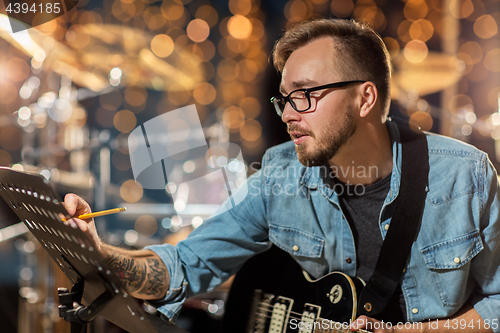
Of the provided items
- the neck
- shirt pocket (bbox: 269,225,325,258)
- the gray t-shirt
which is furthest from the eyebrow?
shirt pocket (bbox: 269,225,325,258)

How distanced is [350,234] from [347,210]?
0.08 meters

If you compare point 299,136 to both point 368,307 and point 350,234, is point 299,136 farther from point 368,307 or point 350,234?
point 368,307

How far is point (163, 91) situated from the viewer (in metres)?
3.21

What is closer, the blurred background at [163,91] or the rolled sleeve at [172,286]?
the rolled sleeve at [172,286]

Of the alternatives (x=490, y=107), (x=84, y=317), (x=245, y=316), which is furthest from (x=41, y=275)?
(x=490, y=107)

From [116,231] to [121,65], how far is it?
1394 millimetres

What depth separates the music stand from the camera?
1.86 ft

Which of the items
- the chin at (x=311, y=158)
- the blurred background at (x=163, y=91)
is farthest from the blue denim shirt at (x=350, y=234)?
the blurred background at (x=163, y=91)

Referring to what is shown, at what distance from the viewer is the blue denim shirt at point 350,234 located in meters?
0.99

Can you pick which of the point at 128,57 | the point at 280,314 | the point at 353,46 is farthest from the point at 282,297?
the point at 128,57

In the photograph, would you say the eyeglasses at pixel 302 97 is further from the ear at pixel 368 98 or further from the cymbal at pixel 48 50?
the cymbal at pixel 48 50

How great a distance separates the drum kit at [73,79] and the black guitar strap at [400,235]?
4.52 feet

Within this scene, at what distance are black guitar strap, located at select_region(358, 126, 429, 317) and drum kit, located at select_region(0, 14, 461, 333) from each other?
138cm

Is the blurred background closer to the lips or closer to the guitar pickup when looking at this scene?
the lips
